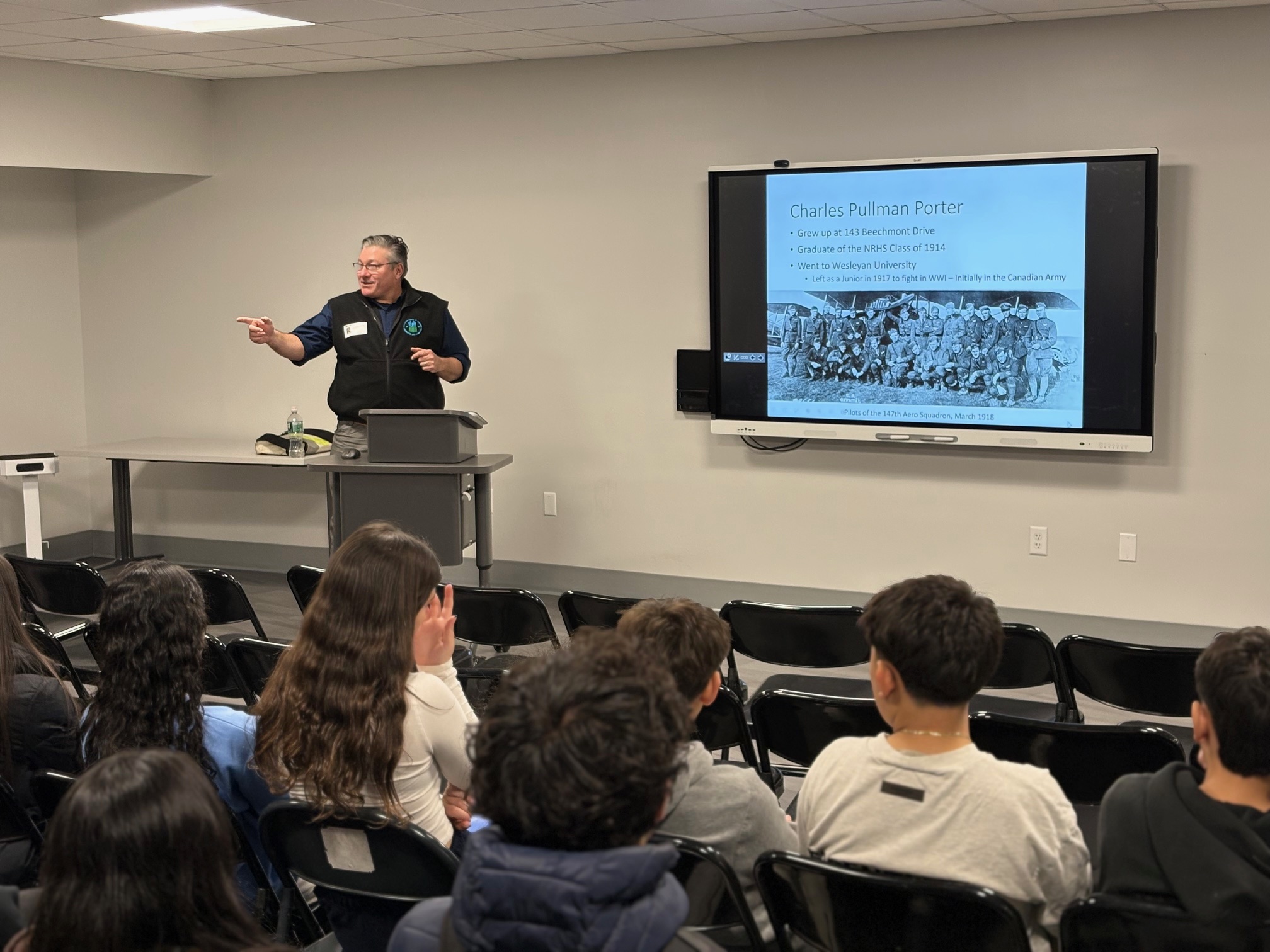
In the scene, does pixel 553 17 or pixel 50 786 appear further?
pixel 553 17

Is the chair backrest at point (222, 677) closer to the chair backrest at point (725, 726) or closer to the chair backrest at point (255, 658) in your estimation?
the chair backrest at point (255, 658)

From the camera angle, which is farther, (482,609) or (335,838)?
(482,609)

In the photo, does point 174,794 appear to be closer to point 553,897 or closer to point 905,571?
point 553,897

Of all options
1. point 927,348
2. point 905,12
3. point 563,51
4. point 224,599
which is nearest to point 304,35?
point 563,51

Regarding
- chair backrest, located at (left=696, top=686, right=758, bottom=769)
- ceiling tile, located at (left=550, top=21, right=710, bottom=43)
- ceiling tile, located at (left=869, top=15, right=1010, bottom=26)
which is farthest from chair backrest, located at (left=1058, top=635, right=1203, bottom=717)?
ceiling tile, located at (left=550, top=21, right=710, bottom=43)

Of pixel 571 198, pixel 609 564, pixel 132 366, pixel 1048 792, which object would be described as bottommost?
pixel 609 564

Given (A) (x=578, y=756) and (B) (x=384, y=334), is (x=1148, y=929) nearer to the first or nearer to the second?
(A) (x=578, y=756)

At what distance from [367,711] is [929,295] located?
4399 mm

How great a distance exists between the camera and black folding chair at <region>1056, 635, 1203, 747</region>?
345cm

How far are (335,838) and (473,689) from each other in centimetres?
153

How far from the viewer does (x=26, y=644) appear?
2855 millimetres

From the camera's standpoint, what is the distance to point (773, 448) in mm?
6723

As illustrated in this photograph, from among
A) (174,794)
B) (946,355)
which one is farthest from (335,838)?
(946,355)

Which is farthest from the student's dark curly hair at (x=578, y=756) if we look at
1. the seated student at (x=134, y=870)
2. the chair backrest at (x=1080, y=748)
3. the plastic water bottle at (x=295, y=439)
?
the plastic water bottle at (x=295, y=439)
